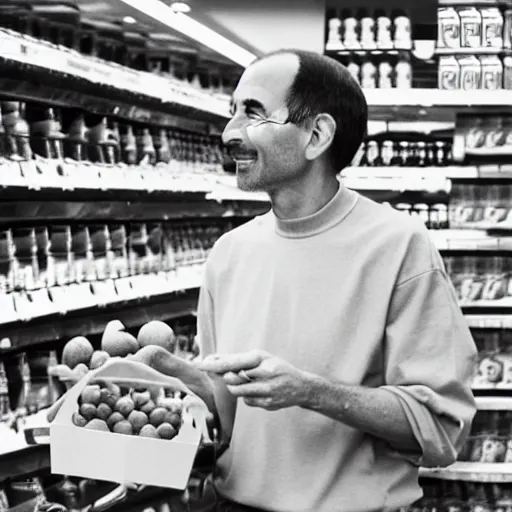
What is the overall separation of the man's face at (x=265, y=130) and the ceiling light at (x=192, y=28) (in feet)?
8.85

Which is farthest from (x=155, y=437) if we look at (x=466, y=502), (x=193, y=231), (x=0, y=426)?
(x=193, y=231)

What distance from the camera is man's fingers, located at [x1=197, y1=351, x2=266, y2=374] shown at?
5.24ft

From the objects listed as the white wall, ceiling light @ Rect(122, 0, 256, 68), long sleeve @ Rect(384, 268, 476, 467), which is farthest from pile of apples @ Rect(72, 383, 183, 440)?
the white wall

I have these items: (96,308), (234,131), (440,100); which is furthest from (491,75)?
(234,131)

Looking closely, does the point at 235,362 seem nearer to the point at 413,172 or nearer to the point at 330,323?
the point at 330,323

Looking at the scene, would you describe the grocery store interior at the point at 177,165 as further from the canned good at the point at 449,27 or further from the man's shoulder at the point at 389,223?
the man's shoulder at the point at 389,223

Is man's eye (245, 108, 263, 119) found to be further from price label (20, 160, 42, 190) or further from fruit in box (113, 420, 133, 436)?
price label (20, 160, 42, 190)

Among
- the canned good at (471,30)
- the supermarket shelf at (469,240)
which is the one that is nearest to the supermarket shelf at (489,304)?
the supermarket shelf at (469,240)

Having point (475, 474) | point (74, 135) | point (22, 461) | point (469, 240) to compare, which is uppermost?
point (74, 135)

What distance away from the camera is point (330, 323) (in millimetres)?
1773

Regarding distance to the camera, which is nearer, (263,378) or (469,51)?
(263,378)

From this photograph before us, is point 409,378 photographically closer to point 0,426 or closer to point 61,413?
point 61,413

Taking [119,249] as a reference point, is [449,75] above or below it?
above

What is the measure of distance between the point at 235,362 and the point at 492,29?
3.82 metres
